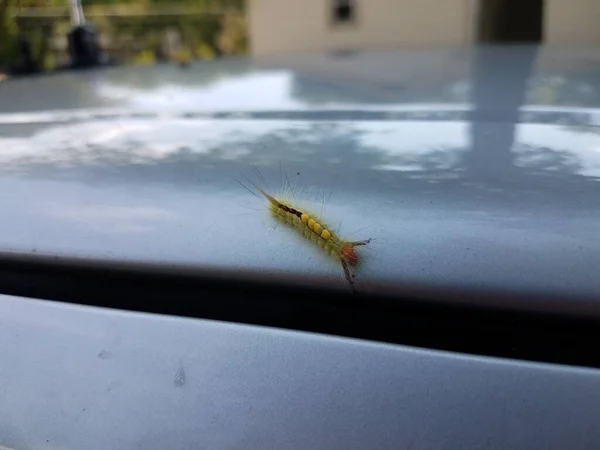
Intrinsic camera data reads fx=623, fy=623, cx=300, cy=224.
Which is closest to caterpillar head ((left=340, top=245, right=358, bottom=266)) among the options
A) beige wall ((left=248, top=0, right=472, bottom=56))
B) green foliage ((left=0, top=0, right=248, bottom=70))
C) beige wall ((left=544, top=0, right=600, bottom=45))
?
beige wall ((left=544, top=0, right=600, bottom=45))

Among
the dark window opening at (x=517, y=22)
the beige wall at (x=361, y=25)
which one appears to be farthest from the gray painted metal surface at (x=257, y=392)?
the beige wall at (x=361, y=25)

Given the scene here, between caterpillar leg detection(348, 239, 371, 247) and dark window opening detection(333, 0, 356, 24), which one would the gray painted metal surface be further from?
dark window opening detection(333, 0, 356, 24)

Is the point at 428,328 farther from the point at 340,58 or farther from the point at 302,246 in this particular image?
the point at 340,58

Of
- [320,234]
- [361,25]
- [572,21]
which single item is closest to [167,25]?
[361,25]

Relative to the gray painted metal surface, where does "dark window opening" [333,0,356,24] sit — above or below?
above

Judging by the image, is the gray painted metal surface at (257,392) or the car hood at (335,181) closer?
the gray painted metal surface at (257,392)

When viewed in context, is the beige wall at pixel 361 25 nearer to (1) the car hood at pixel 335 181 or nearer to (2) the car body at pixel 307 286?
(1) the car hood at pixel 335 181

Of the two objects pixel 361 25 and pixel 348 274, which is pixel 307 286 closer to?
pixel 348 274
